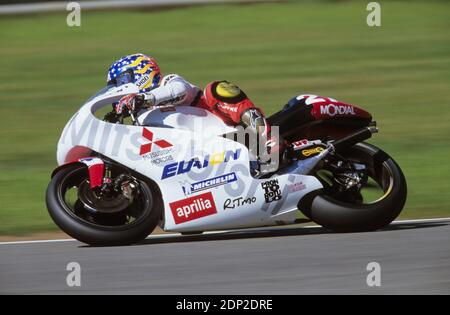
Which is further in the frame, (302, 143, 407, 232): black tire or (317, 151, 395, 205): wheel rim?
(317, 151, 395, 205): wheel rim

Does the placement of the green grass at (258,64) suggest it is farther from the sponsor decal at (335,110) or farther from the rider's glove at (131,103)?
Answer: the rider's glove at (131,103)

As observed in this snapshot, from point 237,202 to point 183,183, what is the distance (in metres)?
0.44

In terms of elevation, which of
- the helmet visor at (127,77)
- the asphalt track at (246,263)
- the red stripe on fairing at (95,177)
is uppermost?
the helmet visor at (127,77)

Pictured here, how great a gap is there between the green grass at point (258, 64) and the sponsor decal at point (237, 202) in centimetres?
250

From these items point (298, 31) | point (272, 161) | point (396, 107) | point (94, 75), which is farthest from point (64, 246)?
point (298, 31)

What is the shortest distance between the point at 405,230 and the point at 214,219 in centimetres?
159

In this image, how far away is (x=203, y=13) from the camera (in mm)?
20156

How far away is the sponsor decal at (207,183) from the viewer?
7.43 m

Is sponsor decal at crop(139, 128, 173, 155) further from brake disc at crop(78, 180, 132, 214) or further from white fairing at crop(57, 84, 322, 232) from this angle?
brake disc at crop(78, 180, 132, 214)

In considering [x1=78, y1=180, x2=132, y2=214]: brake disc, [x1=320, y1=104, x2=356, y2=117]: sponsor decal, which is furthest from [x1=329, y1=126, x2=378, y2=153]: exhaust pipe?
[x1=78, y1=180, x2=132, y2=214]: brake disc

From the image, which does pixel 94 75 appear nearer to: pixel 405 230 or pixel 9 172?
pixel 9 172

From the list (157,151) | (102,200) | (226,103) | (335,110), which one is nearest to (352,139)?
(335,110)

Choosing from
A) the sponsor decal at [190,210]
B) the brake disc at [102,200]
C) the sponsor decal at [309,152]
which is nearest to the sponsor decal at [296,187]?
the sponsor decal at [309,152]

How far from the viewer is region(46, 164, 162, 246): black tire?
7.19 meters
